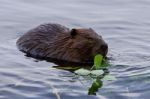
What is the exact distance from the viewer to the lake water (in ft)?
21.8

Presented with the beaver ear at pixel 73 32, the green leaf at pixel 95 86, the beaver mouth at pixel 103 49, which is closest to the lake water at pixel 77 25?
the green leaf at pixel 95 86

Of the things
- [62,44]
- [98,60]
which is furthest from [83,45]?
[98,60]

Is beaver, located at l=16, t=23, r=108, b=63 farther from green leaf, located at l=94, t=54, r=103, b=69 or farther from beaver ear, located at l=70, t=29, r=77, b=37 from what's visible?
green leaf, located at l=94, t=54, r=103, b=69

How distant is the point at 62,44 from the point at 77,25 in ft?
6.02

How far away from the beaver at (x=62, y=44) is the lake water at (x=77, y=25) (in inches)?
8.7

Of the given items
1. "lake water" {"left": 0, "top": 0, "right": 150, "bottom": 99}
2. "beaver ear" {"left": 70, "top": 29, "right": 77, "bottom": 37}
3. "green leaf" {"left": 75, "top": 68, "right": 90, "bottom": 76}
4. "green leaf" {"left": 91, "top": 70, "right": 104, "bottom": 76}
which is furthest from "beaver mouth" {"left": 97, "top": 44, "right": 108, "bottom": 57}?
"green leaf" {"left": 91, "top": 70, "right": 104, "bottom": 76}

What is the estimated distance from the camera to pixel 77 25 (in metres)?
10.0

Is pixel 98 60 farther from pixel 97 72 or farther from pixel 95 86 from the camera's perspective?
pixel 95 86

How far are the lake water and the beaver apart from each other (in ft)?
0.72

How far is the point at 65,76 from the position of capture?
725 centimetres

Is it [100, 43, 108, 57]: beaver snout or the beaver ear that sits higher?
the beaver ear

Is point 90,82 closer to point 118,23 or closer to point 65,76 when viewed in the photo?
point 65,76

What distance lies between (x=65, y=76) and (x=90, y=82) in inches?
17.7

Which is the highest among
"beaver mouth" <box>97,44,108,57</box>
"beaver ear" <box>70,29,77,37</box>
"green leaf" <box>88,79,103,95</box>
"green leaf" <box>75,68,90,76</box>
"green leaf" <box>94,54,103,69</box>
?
"beaver ear" <box>70,29,77,37</box>
